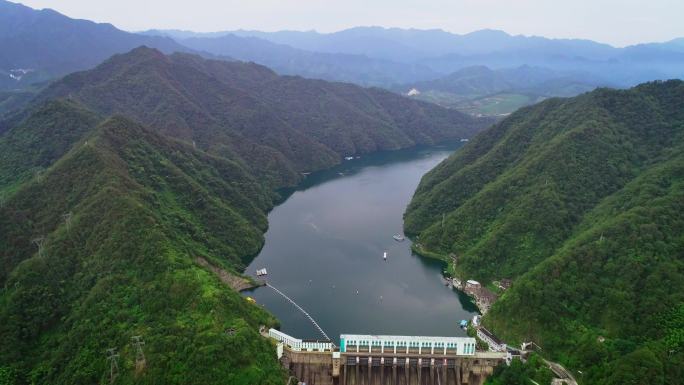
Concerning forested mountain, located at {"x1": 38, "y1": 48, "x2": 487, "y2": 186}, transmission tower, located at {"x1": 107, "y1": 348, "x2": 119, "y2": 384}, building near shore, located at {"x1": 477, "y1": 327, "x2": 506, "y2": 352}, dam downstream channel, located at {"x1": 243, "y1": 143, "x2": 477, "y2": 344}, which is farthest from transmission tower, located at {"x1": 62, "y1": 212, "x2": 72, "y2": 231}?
forested mountain, located at {"x1": 38, "y1": 48, "x2": 487, "y2": 186}

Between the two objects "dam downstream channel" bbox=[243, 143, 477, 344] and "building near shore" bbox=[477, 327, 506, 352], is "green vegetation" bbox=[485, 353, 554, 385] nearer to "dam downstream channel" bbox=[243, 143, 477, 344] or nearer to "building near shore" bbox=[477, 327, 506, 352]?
"building near shore" bbox=[477, 327, 506, 352]

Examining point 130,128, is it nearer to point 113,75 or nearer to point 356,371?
point 356,371

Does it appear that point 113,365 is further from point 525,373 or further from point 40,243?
point 525,373

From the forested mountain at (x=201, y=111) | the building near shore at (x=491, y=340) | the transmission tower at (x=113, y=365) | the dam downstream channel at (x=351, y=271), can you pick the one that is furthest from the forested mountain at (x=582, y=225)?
the forested mountain at (x=201, y=111)

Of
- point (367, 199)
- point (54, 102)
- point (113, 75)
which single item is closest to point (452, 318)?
point (367, 199)

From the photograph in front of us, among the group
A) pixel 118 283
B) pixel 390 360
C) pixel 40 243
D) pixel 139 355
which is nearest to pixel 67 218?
pixel 40 243

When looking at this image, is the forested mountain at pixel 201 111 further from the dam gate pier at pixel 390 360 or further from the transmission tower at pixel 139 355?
the transmission tower at pixel 139 355
